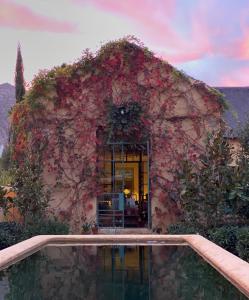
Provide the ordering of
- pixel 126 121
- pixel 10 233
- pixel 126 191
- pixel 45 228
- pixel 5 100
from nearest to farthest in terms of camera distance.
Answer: pixel 10 233, pixel 45 228, pixel 126 121, pixel 126 191, pixel 5 100

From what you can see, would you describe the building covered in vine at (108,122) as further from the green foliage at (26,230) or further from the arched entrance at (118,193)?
the green foliage at (26,230)

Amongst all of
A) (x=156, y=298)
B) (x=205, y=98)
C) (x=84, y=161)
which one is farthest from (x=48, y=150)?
(x=156, y=298)

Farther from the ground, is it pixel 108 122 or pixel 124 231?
pixel 108 122

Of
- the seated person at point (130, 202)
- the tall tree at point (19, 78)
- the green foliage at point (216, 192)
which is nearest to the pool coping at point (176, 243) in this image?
the green foliage at point (216, 192)

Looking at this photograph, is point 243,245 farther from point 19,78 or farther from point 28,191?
point 19,78

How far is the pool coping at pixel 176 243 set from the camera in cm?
597

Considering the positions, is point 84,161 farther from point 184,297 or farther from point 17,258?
point 184,297

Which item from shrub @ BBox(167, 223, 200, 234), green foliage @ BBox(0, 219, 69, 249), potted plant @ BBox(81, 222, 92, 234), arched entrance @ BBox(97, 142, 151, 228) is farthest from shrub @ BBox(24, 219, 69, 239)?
shrub @ BBox(167, 223, 200, 234)

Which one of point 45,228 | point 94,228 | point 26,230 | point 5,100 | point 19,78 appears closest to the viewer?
point 26,230

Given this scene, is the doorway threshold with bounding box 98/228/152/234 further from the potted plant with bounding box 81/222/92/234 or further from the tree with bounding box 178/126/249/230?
the tree with bounding box 178/126/249/230

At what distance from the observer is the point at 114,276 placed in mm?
6934

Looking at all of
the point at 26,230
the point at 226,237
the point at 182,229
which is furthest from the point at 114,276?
the point at 26,230

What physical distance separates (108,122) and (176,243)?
611 centimetres

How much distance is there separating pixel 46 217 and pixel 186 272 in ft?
26.9
